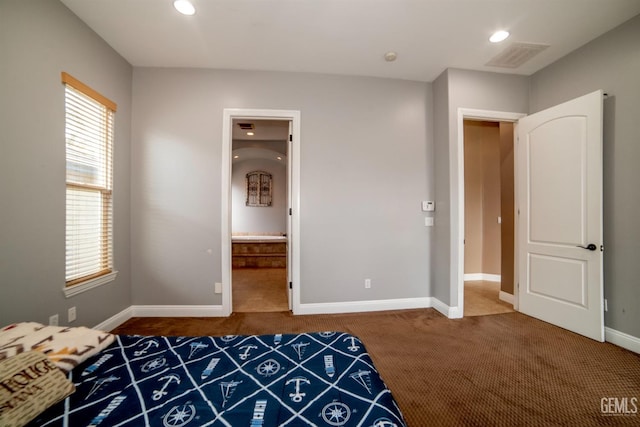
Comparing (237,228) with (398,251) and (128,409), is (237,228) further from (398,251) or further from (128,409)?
(128,409)

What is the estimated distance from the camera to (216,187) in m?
2.71

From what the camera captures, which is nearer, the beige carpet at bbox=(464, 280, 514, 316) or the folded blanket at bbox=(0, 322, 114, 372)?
the folded blanket at bbox=(0, 322, 114, 372)

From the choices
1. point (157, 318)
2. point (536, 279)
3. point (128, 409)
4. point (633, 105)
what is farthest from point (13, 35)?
point (536, 279)

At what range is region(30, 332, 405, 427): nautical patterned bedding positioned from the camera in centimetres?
76

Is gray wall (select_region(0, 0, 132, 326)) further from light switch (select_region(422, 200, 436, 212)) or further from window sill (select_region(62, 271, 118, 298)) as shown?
light switch (select_region(422, 200, 436, 212))

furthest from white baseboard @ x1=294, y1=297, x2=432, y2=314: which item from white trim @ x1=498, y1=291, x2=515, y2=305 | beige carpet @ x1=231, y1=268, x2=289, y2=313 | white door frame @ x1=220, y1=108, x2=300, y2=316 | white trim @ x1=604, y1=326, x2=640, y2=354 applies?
white trim @ x1=604, y1=326, x2=640, y2=354

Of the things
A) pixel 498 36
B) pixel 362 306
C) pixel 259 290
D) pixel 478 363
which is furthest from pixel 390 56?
pixel 259 290

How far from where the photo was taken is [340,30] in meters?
2.15

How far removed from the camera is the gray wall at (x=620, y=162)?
2.05 meters

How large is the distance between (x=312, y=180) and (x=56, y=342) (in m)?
2.28

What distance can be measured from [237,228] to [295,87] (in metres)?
4.64

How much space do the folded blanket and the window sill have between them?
0.97 m

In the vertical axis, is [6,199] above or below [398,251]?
above

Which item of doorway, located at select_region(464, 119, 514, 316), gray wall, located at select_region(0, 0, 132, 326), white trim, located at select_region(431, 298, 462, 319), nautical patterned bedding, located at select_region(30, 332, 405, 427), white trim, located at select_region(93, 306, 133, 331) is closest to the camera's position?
nautical patterned bedding, located at select_region(30, 332, 405, 427)
